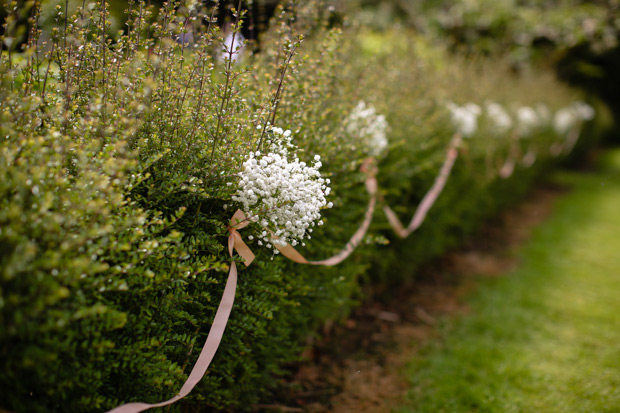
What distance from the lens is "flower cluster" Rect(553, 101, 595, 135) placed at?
10109 millimetres

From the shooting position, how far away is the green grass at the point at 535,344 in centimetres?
330

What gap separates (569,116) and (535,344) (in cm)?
822

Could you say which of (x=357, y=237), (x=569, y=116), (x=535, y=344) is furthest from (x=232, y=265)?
(x=569, y=116)

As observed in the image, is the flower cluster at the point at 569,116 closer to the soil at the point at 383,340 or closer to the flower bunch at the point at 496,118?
the flower bunch at the point at 496,118

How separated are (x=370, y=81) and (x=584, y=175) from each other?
12297 mm

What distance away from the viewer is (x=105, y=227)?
1458 mm

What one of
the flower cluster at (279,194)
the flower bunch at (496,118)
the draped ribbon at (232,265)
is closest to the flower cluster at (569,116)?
the flower bunch at (496,118)

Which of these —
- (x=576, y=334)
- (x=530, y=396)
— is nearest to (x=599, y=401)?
(x=530, y=396)

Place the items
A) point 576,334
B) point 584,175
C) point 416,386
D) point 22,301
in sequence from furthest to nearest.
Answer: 1. point 584,175
2. point 576,334
3. point 416,386
4. point 22,301

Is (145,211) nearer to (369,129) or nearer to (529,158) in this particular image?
(369,129)

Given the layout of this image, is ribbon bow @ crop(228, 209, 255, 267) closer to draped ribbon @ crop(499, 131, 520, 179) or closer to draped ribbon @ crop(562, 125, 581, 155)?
draped ribbon @ crop(499, 131, 520, 179)

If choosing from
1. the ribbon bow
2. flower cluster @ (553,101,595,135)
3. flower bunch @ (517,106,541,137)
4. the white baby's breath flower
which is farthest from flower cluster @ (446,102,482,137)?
the white baby's breath flower

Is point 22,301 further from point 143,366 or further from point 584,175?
point 584,175

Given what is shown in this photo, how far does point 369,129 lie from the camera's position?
3.41 metres
